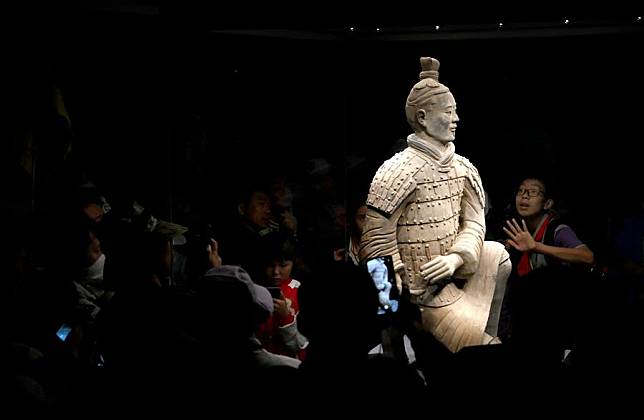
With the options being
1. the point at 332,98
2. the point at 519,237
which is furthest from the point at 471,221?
the point at 332,98

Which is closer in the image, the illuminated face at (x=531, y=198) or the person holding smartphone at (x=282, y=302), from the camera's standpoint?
the person holding smartphone at (x=282, y=302)

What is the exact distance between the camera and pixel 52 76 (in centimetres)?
521

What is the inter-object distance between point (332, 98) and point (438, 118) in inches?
23.7

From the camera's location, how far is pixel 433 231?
5688 mm

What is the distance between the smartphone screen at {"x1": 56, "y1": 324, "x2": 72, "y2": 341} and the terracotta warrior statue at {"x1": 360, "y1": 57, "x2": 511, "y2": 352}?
160cm

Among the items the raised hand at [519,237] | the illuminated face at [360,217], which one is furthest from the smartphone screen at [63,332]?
the raised hand at [519,237]

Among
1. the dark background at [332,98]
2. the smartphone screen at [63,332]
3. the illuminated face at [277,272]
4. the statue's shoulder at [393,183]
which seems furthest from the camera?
the illuminated face at [277,272]

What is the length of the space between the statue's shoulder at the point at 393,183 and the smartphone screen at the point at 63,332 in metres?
1.70

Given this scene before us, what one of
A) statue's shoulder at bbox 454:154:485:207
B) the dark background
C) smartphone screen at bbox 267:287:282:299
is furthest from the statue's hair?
smartphone screen at bbox 267:287:282:299

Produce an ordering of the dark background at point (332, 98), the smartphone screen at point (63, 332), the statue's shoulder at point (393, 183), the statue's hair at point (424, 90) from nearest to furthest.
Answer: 1. the smartphone screen at point (63, 332)
2. the dark background at point (332, 98)
3. the statue's shoulder at point (393, 183)
4. the statue's hair at point (424, 90)

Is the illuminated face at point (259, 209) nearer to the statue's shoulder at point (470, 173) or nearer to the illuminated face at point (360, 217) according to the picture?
the illuminated face at point (360, 217)

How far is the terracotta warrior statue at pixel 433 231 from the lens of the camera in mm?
5605

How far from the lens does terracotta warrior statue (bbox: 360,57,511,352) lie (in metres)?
5.61

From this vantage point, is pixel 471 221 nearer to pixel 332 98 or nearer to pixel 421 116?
pixel 421 116
